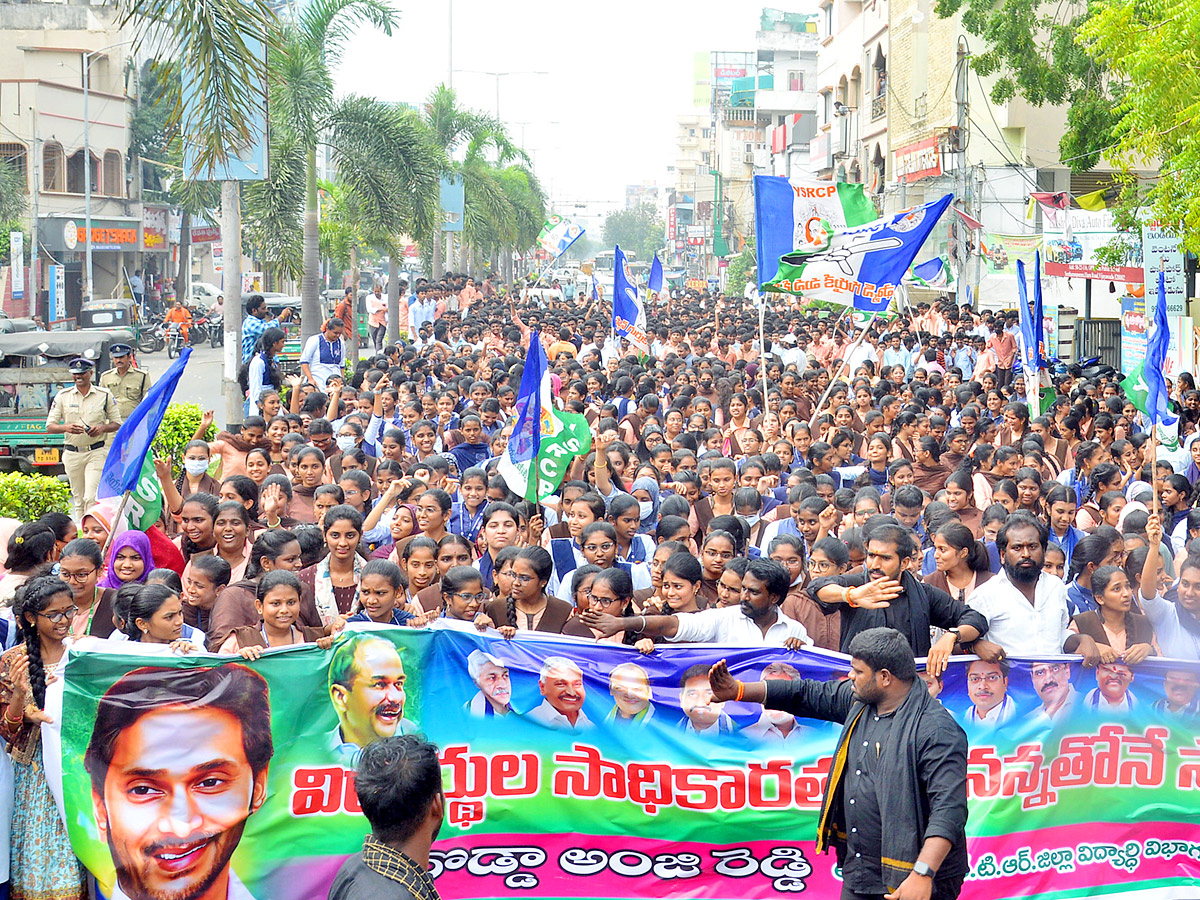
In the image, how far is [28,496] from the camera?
1078 cm

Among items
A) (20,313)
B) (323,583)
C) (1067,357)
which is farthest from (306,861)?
(20,313)

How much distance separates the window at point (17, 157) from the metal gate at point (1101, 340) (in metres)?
34.1

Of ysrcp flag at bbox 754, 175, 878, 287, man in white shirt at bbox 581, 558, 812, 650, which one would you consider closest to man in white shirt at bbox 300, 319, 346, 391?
ysrcp flag at bbox 754, 175, 878, 287

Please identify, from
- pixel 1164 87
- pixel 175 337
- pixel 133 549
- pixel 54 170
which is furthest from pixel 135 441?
pixel 54 170

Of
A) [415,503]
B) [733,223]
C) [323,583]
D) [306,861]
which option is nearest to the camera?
[306,861]

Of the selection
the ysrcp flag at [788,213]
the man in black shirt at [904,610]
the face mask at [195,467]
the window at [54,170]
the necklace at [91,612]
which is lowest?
the necklace at [91,612]

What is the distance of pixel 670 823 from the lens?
5.36 m

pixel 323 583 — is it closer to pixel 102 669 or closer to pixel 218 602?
pixel 218 602

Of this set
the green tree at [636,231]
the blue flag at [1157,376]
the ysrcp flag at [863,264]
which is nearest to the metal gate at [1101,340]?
the ysrcp flag at [863,264]

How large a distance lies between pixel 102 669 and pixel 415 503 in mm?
3054

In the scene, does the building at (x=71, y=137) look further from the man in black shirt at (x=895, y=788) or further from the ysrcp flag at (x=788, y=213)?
the man in black shirt at (x=895, y=788)

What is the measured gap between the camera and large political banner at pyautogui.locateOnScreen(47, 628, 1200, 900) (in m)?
5.17

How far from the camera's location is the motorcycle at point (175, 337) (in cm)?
3675

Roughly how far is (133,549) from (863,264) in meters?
8.30
